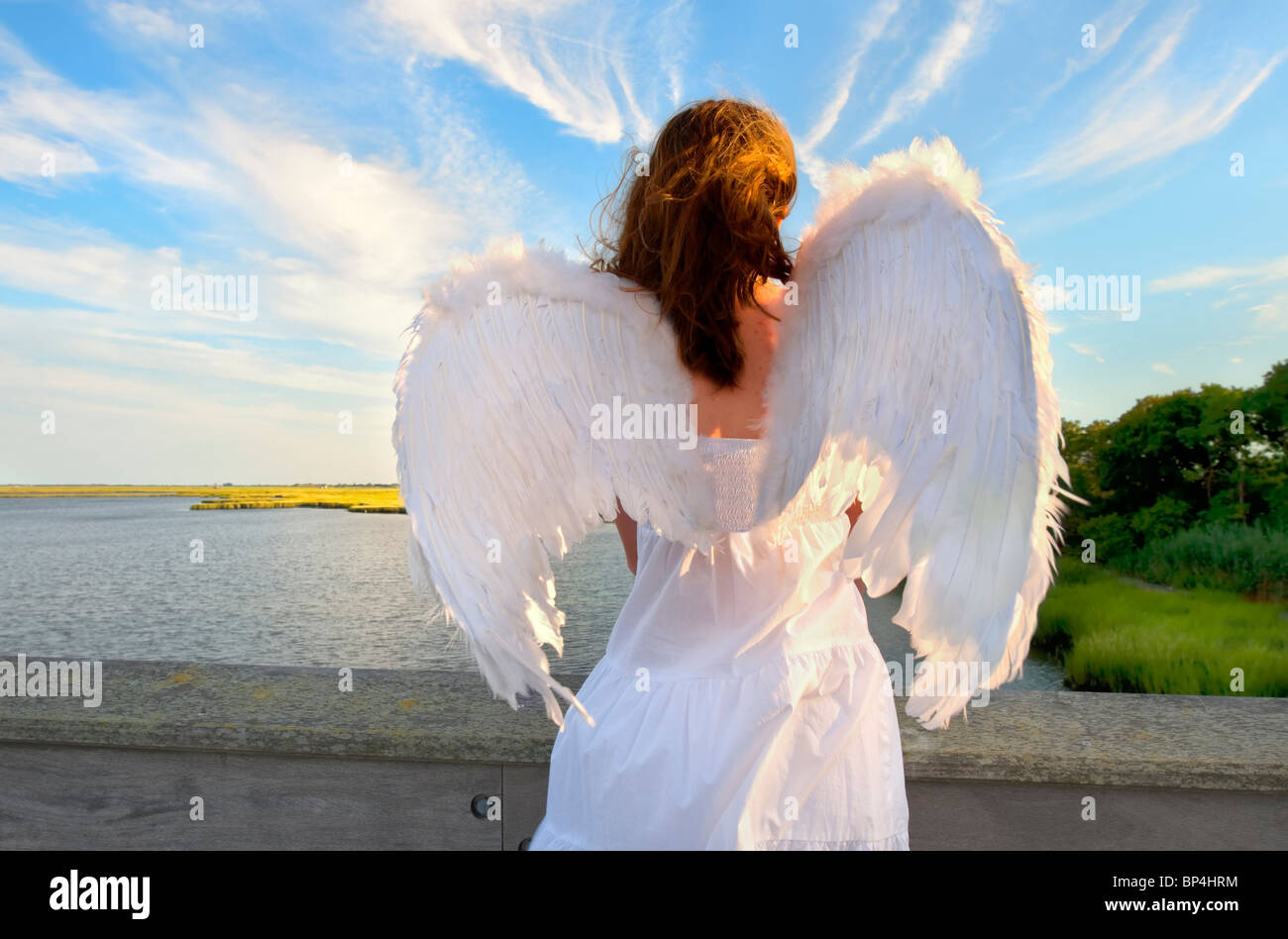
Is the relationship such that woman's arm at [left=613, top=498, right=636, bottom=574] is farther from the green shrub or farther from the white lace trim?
the green shrub

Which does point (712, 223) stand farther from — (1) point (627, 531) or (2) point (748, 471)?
(1) point (627, 531)

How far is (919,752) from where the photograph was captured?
155 centimetres

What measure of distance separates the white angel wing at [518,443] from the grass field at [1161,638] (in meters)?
4.64

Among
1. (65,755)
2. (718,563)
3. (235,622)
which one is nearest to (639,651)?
(718,563)

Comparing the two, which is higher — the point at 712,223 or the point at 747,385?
the point at 712,223

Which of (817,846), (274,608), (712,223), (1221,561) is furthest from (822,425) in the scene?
(1221,561)

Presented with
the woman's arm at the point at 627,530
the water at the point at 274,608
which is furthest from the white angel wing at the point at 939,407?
the water at the point at 274,608

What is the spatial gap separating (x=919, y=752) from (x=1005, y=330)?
0.97 metres

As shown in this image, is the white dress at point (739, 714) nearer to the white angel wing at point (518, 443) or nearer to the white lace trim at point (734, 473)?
the white lace trim at point (734, 473)

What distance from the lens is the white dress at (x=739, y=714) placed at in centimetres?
105

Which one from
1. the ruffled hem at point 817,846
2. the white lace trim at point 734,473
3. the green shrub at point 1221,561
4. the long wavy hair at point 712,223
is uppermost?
the long wavy hair at point 712,223

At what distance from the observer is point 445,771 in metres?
1.68

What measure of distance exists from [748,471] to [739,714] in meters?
0.32
